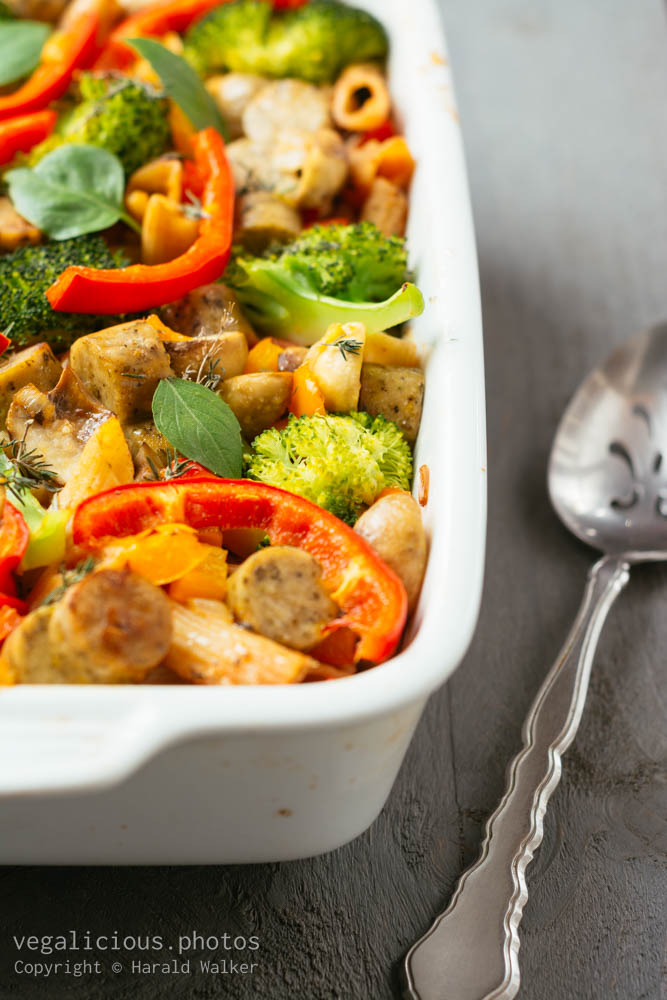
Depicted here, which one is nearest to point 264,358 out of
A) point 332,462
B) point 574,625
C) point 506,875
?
point 332,462

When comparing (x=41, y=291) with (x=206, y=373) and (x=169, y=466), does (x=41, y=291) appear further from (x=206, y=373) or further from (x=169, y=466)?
(x=169, y=466)

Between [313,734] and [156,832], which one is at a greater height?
[313,734]

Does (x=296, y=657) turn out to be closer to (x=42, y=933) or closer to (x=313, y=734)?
(x=313, y=734)

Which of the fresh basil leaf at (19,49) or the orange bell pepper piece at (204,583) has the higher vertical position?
the fresh basil leaf at (19,49)

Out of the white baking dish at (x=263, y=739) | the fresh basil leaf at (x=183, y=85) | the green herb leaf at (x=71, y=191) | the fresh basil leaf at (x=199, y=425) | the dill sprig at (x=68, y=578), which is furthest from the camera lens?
the fresh basil leaf at (x=183, y=85)

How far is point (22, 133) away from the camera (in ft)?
7.67

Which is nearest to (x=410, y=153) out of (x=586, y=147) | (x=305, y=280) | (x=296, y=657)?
(x=305, y=280)

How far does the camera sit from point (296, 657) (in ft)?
4.39

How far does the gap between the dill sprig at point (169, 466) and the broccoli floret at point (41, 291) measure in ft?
1.28

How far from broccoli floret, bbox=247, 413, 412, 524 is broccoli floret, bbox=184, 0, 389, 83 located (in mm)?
1265

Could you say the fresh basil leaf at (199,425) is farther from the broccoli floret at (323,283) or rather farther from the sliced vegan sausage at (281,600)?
the broccoli floret at (323,283)

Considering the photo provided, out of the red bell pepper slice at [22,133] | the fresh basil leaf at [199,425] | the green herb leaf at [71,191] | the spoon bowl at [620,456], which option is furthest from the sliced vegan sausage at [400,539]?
the red bell pepper slice at [22,133]

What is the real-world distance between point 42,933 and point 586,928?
936mm

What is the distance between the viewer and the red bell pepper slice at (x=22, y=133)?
232cm
